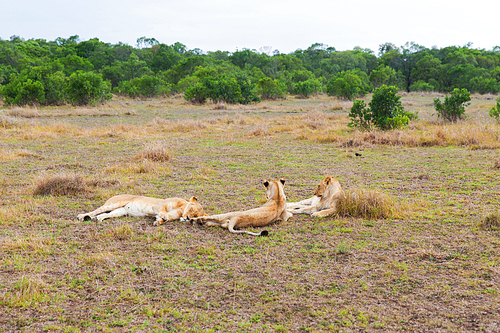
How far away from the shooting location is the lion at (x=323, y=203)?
6.21 metres

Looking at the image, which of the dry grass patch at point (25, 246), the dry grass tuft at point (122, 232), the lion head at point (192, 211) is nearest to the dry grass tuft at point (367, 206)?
the lion head at point (192, 211)

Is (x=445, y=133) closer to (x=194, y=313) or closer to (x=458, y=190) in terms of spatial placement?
(x=458, y=190)

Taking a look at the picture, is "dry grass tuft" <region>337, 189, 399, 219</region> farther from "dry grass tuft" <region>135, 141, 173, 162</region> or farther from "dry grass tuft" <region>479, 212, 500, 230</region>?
"dry grass tuft" <region>135, 141, 173, 162</region>

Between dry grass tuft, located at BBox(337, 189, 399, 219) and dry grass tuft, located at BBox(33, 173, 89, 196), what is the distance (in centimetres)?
473

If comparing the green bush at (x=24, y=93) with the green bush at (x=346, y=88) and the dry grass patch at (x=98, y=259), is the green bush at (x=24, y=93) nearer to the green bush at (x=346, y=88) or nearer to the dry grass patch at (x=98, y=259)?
the green bush at (x=346, y=88)

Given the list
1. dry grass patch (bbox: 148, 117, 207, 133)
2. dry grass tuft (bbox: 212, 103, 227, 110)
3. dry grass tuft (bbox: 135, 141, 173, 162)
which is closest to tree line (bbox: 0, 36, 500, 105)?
dry grass tuft (bbox: 212, 103, 227, 110)

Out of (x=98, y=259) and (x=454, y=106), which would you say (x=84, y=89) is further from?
(x=98, y=259)

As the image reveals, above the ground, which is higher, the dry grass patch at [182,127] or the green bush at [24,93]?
the green bush at [24,93]

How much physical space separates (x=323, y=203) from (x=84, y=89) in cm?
2672

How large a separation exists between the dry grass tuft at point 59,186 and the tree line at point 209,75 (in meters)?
23.5

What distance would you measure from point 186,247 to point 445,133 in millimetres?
11713

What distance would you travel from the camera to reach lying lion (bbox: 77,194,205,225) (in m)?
5.85

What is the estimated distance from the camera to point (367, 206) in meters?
6.05

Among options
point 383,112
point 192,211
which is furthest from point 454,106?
point 192,211
